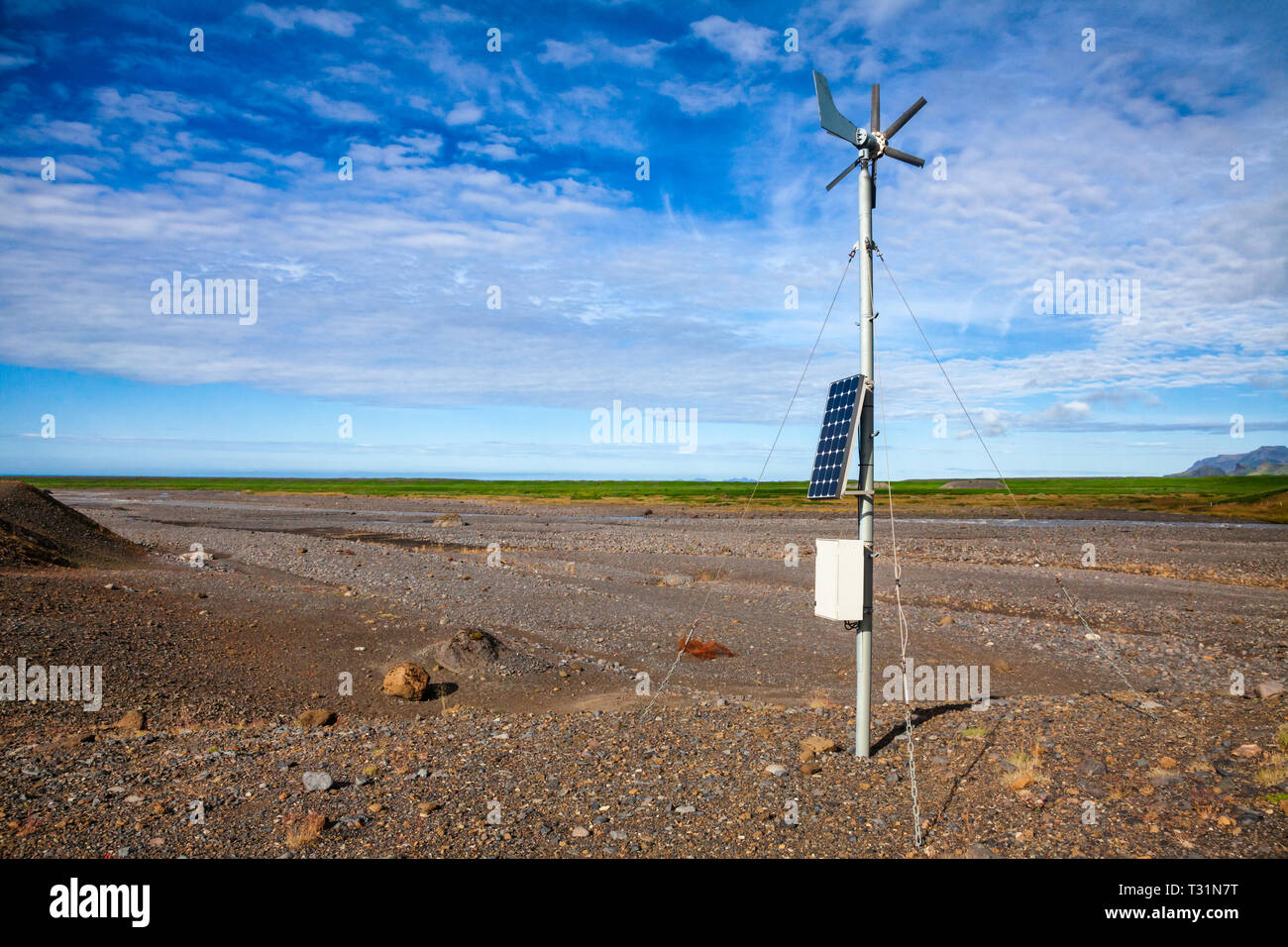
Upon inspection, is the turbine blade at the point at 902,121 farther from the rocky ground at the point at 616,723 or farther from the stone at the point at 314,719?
the stone at the point at 314,719

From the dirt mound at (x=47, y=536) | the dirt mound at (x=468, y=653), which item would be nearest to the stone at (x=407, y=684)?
the dirt mound at (x=468, y=653)

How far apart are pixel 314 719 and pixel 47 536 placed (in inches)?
743

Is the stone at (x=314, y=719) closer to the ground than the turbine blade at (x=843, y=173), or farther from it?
closer to the ground

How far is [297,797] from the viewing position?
25.3ft

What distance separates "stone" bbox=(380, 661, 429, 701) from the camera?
12.7 metres

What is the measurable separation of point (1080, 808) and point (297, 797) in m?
8.11

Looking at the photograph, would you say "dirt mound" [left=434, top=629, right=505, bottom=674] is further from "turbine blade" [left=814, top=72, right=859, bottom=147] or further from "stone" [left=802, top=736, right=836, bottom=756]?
"turbine blade" [left=814, top=72, right=859, bottom=147]

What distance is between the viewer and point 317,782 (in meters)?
8.04

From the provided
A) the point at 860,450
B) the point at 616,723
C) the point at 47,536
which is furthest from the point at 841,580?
the point at 47,536

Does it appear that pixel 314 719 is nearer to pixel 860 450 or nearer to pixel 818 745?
pixel 818 745

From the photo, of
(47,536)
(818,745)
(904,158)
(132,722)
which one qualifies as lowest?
(132,722)

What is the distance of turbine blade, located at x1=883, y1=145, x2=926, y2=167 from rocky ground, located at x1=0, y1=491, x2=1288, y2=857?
724 centimetres

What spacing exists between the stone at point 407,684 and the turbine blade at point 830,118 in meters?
11.1

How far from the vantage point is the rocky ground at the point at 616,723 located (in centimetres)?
680
